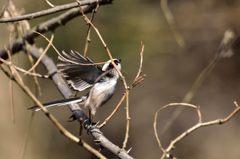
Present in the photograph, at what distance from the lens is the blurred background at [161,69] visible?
4719 millimetres

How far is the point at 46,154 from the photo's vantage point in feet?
18.3

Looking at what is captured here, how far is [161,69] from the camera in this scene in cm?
507

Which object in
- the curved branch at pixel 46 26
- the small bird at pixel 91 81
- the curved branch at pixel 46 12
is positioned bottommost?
the small bird at pixel 91 81

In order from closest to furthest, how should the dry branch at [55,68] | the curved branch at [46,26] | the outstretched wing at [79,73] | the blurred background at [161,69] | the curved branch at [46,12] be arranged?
the dry branch at [55,68] → the curved branch at [46,12] → the outstretched wing at [79,73] → the curved branch at [46,26] → the blurred background at [161,69]

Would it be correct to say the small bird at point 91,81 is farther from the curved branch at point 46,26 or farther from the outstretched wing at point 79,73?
the curved branch at point 46,26

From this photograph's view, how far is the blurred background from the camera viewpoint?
15.5ft

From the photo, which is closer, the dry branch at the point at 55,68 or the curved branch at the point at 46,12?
the dry branch at the point at 55,68

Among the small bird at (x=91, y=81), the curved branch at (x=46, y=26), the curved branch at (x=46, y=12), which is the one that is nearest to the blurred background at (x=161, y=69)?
the curved branch at (x=46, y=26)

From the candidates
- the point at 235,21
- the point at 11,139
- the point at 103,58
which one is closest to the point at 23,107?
the point at 11,139

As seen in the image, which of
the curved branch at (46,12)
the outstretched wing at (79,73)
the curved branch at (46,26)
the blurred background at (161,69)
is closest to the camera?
the curved branch at (46,12)

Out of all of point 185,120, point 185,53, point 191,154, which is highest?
point 185,53

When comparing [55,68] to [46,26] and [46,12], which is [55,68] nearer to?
[46,26]

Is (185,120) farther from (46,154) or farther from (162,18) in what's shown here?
(46,154)

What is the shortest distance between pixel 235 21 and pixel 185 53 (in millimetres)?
835
